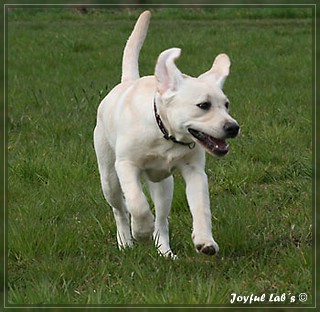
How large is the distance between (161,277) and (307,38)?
34.6ft

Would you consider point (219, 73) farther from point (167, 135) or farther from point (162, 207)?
point (162, 207)

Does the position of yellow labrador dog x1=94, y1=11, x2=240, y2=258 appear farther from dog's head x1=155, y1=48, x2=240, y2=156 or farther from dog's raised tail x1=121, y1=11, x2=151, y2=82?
dog's raised tail x1=121, y1=11, x2=151, y2=82

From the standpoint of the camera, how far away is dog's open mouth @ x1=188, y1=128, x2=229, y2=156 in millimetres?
3377

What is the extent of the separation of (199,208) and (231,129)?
0.45m

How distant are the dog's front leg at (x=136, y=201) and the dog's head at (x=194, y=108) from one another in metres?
0.31

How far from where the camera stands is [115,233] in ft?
14.2

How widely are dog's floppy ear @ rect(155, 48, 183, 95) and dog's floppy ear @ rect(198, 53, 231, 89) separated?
0.16m

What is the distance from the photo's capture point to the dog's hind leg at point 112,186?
13.6 feet

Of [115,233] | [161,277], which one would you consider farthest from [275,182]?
[161,277]

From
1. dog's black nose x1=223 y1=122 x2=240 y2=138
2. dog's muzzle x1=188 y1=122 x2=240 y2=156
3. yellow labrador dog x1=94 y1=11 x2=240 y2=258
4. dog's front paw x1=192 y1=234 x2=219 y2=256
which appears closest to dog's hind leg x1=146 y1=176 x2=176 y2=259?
yellow labrador dog x1=94 y1=11 x2=240 y2=258

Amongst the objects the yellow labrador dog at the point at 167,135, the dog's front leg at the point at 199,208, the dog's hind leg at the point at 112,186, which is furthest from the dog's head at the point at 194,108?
the dog's hind leg at the point at 112,186

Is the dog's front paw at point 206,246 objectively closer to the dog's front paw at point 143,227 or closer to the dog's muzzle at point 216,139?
the dog's front paw at point 143,227

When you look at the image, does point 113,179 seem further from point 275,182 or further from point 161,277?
point 275,182

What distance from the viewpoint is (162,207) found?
402cm
